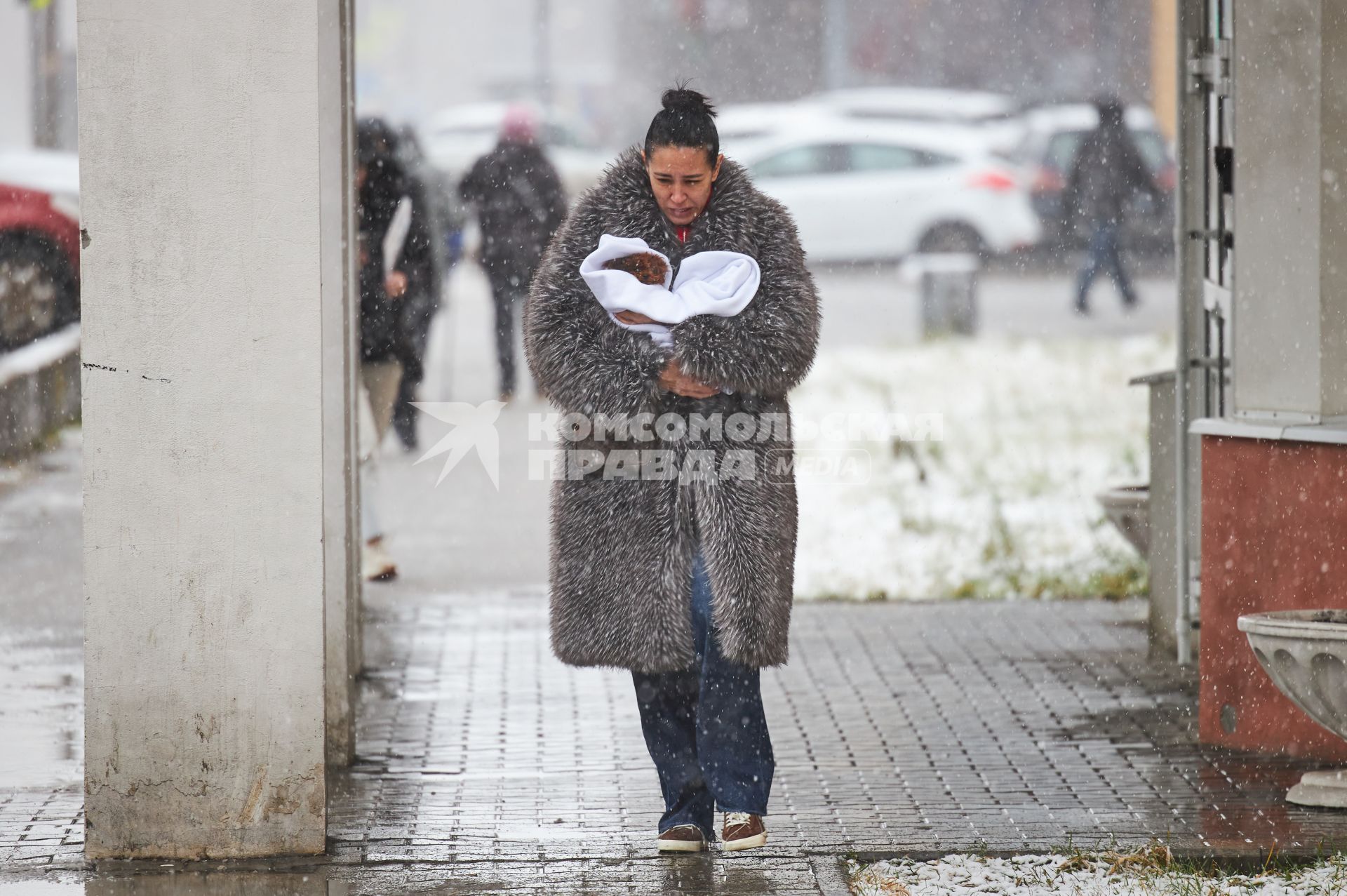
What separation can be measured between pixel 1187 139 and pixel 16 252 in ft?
38.1

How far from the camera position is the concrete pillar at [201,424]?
486 cm

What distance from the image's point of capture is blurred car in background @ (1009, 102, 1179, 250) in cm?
2433

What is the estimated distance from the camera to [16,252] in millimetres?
16094

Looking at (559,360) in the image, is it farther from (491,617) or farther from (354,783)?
(491,617)

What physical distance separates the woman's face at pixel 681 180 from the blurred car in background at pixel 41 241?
11.8m

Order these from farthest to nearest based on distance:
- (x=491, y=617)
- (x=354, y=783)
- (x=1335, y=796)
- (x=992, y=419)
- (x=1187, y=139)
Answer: (x=992, y=419) → (x=491, y=617) → (x=1187, y=139) → (x=354, y=783) → (x=1335, y=796)

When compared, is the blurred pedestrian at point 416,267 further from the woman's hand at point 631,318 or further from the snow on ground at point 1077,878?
the snow on ground at point 1077,878

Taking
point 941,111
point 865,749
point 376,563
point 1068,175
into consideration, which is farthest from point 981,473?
point 941,111

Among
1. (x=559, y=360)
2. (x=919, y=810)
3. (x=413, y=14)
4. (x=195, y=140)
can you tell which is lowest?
(x=919, y=810)

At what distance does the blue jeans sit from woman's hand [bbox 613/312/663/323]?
651 millimetres

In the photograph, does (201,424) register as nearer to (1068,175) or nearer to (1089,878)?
(1089,878)

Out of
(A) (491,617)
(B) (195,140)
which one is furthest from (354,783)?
(A) (491,617)

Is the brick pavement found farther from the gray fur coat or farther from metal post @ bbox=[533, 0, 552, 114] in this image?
metal post @ bbox=[533, 0, 552, 114]

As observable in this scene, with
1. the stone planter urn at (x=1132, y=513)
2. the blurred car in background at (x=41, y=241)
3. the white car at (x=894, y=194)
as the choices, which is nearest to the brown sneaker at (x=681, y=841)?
the stone planter urn at (x=1132, y=513)
